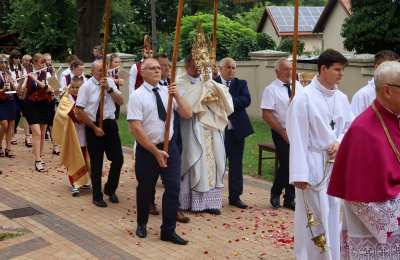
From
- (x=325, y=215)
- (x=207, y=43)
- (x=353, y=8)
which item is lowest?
(x=325, y=215)

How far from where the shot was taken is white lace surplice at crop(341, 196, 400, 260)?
3969 millimetres

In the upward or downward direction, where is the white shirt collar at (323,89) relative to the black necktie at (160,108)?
upward

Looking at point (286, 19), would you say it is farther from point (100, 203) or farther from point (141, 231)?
point (141, 231)

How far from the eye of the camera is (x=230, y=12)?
187 feet

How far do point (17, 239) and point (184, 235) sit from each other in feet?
6.04

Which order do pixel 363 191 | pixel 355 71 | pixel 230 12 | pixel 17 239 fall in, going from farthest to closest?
pixel 230 12 → pixel 355 71 → pixel 17 239 → pixel 363 191

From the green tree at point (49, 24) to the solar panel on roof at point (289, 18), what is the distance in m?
21.5

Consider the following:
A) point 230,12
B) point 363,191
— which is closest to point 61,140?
point 363,191

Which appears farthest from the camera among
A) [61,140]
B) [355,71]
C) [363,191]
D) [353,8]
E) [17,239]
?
[353,8]

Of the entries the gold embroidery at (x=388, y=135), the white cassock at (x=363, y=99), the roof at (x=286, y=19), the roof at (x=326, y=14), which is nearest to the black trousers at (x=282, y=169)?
the white cassock at (x=363, y=99)

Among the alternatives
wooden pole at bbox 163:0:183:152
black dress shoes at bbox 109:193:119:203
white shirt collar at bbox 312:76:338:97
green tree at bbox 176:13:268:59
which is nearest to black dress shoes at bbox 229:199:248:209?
black dress shoes at bbox 109:193:119:203

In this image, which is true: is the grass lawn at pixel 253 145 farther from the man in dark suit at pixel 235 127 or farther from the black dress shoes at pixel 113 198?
the black dress shoes at pixel 113 198

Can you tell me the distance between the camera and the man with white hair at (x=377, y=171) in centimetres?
397

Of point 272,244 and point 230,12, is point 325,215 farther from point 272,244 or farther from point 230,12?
point 230,12
